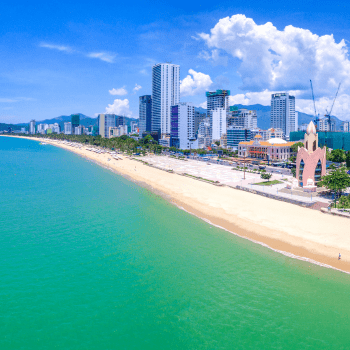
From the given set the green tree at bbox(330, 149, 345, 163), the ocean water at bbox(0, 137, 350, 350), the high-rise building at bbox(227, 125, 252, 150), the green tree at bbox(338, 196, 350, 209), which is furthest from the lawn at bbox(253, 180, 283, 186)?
the high-rise building at bbox(227, 125, 252, 150)

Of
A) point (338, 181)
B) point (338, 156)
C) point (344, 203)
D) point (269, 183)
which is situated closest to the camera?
point (344, 203)

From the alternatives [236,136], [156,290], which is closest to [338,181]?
Answer: [156,290]

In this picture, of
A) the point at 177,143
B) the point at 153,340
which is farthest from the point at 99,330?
the point at 177,143

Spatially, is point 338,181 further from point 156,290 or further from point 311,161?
point 156,290

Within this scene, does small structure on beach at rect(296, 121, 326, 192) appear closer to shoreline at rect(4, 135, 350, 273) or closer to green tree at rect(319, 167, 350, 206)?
green tree at rect(319, 167, 350, 206)

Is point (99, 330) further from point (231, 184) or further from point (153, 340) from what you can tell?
point (231, 184)

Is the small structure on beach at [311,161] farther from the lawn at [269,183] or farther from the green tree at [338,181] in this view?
the lawn at [269,183]
